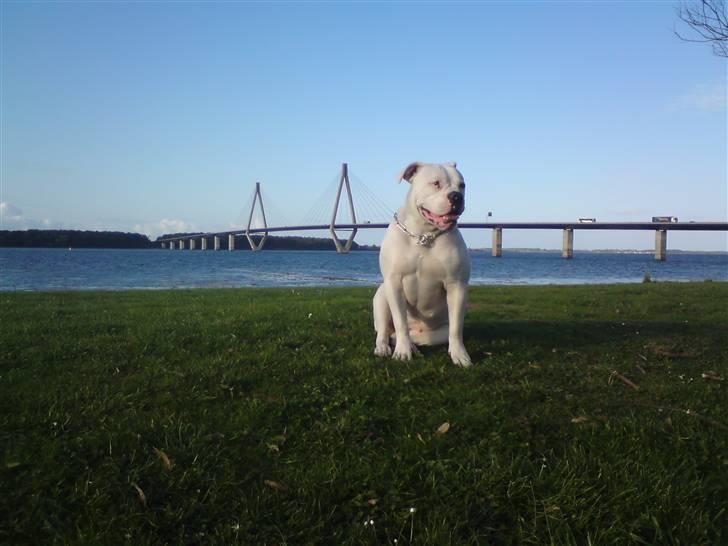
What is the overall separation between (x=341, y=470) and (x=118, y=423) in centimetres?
116

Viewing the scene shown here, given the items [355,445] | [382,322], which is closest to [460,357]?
[382,322]

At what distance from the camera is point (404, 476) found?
2.29 meters

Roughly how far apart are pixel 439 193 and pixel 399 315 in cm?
91

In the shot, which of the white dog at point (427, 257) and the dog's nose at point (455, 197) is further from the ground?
the dog's nose at point (455, 197)

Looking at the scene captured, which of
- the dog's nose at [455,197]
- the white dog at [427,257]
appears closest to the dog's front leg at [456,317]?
the white dog at [427,257]

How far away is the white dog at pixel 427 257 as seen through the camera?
3.66 meters

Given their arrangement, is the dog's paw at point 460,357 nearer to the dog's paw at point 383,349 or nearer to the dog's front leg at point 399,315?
the dog's front leg at point 399,315

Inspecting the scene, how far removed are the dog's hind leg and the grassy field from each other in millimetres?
134

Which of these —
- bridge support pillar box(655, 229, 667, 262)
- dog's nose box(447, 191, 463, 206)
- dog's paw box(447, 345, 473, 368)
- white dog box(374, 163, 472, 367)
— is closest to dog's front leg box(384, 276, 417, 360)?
white dog box(374, 163, 472, 367)

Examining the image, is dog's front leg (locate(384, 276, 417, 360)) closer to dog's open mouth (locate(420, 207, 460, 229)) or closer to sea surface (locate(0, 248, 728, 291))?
dog's open mouth (locate(420, 207, 460, 229))

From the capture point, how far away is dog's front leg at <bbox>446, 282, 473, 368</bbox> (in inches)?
151

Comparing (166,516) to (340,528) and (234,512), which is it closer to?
(234,512)

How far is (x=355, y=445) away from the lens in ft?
8.27

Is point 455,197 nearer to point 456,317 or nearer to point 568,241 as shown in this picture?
point 456,317
